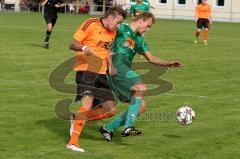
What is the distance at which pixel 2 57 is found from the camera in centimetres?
2123

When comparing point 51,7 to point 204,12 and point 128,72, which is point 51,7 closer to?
point 204,12

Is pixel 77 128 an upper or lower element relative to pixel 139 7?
lower

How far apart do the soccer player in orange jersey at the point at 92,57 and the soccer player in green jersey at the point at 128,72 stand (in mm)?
176

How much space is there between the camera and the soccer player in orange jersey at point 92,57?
30.3 ft

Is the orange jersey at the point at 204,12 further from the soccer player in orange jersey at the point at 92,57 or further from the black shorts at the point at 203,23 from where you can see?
the soccer player in orange jersey at the point at 92,57

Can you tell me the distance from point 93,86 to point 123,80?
28.4 inches

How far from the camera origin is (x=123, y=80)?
1004 cm

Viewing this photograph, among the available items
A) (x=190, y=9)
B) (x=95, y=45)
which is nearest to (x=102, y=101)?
(x=95, y=45)

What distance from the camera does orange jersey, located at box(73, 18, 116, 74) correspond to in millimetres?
9469

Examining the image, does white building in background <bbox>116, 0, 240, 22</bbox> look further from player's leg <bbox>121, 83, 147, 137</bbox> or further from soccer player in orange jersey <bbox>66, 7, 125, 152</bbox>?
soccer player in orange jersey <bbox>66, 7, 125, 152</bbox>

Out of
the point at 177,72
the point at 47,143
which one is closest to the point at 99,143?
the point at 47,143

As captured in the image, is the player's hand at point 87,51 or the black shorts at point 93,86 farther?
the black shorts at point 93,86

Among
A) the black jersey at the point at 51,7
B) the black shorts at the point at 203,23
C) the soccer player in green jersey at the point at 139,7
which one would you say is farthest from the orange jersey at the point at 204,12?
the black jersey at the point at 51,7

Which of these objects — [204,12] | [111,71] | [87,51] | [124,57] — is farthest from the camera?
[204,12]
